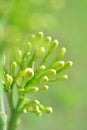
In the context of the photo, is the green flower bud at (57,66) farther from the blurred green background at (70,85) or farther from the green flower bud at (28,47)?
the blurred green background at (70,85)

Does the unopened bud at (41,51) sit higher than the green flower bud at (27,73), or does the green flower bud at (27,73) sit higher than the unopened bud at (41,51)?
the unopened bud at (41,51)

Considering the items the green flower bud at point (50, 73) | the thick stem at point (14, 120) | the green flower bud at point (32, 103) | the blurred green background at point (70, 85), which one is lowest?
the blurred green background at point (70, 85)

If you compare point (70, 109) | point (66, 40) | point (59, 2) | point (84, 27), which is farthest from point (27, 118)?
point (59, 2)

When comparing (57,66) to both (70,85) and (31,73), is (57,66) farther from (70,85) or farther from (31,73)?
(70,85)

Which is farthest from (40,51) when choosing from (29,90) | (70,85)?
(70,85)

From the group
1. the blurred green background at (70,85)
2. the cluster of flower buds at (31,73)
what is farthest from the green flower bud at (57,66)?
the blurred green background at (70,85)

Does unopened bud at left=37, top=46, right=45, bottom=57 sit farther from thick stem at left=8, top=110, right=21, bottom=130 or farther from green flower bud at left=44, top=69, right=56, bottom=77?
thick stem at left=8, top=110, right=21, bottom=130

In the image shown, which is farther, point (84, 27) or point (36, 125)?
point (84, 27)

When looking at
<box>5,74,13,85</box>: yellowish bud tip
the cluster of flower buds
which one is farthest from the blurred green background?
<box>5,74,13,85</box>: yellowish bud tip

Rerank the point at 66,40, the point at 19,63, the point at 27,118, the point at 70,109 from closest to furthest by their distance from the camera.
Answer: the point at 19,63
the point at 27,118
the point at 70,109
the point at 66,40

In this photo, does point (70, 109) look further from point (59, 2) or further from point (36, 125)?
point (59, 2)

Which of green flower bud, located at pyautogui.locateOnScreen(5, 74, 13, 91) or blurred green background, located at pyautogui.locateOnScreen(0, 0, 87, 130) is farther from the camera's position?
blurred green background, located at pyautogui.locateOnScreen(0, 0, 87, 130)
